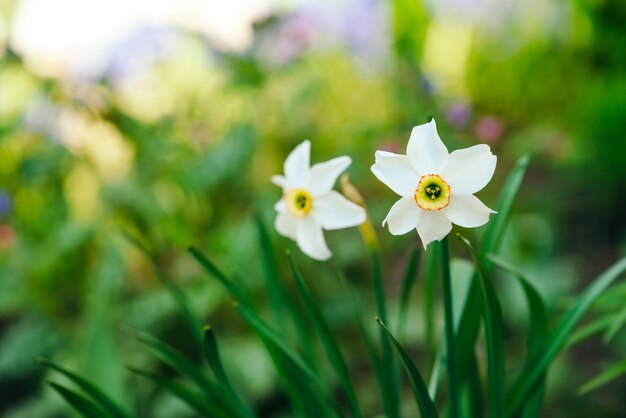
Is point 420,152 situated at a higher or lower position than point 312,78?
lower

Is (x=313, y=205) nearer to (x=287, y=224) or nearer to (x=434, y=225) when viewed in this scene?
(x=287, y=224)

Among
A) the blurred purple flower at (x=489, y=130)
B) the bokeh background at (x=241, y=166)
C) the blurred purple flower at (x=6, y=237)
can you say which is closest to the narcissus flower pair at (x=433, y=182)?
the bokeh background at (x=241, y=166)

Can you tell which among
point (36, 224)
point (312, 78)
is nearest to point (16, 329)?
point (36, 224)

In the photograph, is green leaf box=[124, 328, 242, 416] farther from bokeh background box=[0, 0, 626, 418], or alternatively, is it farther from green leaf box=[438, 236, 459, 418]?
bokeh background box=[0, 0, 626, 418]

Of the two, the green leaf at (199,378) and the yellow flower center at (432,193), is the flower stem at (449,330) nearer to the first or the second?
the yellow flower center at (432,193)

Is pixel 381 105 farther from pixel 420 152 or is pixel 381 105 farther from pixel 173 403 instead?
pixel 420 152

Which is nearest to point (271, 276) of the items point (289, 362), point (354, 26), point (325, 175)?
point (289, 362)
